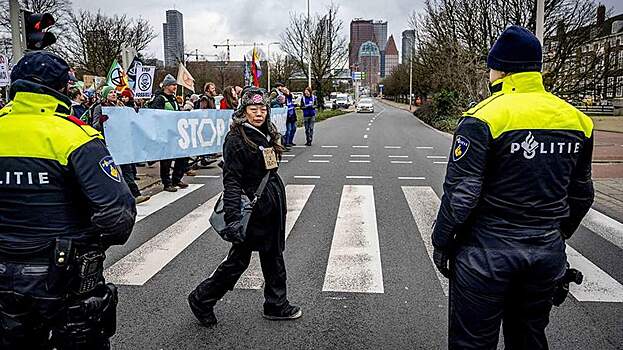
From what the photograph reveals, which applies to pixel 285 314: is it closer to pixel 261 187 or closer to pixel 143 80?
pixel 261 187

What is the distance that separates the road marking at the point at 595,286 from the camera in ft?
15.5

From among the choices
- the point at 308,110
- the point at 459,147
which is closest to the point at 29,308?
the point at 459,147

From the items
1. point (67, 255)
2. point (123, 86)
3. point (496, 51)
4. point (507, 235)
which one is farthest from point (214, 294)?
point (123, 86)

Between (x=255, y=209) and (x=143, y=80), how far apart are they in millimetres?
10987

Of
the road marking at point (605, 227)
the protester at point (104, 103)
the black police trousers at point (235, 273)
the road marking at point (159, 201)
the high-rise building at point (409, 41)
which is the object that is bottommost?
the road marking at point (605, 227)

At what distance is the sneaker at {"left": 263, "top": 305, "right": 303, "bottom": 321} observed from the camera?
425 cm

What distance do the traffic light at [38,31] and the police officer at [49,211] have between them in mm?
4387

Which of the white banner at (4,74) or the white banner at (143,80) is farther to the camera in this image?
the white banner at (143,80)

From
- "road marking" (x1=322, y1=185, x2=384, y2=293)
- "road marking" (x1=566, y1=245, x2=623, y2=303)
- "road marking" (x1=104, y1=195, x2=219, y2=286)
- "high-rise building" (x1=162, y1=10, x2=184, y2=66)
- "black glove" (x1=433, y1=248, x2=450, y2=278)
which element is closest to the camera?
"black glove" (x1=433, y1=248, x2=450, y2=278)

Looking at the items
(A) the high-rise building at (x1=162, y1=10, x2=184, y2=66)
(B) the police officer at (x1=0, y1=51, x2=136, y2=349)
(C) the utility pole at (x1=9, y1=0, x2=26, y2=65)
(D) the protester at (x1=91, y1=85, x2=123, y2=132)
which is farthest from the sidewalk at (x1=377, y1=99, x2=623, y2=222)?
(A) the high-rise building at (x1=162, y1=10, x2=184, y2=66)

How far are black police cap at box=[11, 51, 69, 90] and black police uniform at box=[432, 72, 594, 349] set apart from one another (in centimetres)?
195

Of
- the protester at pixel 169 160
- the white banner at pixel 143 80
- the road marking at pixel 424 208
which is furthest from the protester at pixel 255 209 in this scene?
the white banner at pixel 143 80

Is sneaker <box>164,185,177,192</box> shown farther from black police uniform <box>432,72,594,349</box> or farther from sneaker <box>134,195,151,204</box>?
black police uniform <box>432,72,594,349</box>

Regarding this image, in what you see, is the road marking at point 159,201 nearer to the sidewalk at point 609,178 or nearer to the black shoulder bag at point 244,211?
the black shoulder bag at point 244,211
